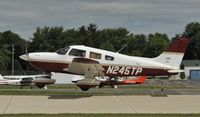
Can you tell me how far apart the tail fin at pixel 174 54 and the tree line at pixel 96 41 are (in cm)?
9211

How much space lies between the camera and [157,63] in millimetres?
27562

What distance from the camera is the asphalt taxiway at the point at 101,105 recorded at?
1481 cm

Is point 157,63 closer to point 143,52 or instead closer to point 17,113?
point 17,113

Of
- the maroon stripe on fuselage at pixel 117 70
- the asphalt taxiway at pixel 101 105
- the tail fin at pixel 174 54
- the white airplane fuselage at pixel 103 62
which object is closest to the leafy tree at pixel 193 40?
the tail fin at pixel 174 54

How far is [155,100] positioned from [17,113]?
19.5ft

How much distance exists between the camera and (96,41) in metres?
148

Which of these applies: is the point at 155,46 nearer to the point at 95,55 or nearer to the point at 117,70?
the point at 117,70

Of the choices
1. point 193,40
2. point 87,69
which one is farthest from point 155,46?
point 87,69

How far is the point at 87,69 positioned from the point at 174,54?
7.11 metres

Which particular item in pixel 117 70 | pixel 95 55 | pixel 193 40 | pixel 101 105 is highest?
pixel 193 40

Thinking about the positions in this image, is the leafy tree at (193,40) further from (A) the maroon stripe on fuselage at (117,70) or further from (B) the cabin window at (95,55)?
(B) the cabin window at (95,55)

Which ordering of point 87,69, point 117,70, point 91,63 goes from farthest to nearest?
1. point 117,70
2. point 87,69
3. point 91,63

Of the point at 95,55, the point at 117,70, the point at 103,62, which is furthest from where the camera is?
the point at 117,70

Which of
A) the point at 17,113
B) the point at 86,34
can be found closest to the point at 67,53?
the point at 17,113
